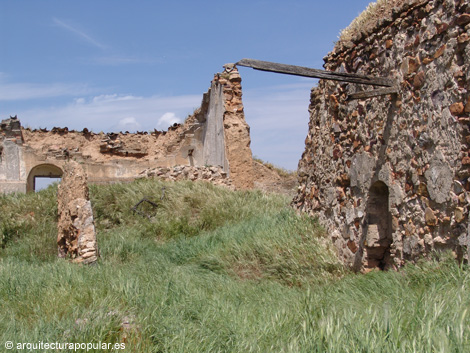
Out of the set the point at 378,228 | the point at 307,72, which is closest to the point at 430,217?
the point at 378,228

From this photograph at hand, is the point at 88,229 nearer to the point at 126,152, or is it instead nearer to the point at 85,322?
the point at 85,322

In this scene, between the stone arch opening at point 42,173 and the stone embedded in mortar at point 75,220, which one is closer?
the stone embedded in mortar at point 75,220

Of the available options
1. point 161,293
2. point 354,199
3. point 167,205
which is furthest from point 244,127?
point 161,293

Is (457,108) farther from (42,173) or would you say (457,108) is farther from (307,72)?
(42,173)

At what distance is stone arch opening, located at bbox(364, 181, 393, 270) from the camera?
647cm

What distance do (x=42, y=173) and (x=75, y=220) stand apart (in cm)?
1228

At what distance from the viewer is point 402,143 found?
19.1 feet

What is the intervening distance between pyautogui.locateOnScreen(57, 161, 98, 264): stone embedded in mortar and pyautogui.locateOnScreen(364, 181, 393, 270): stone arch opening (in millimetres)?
4002

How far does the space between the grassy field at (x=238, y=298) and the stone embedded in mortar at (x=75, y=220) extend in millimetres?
383

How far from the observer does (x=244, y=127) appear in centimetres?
1576

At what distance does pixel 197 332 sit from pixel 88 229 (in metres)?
4.21

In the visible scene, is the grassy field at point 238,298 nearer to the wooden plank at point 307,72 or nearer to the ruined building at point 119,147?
the wooden plank at point 307,72

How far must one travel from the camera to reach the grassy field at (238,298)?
136 inches

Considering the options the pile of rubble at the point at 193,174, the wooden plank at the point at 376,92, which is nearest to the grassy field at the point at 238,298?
the wooden plank at the point at 376,92
